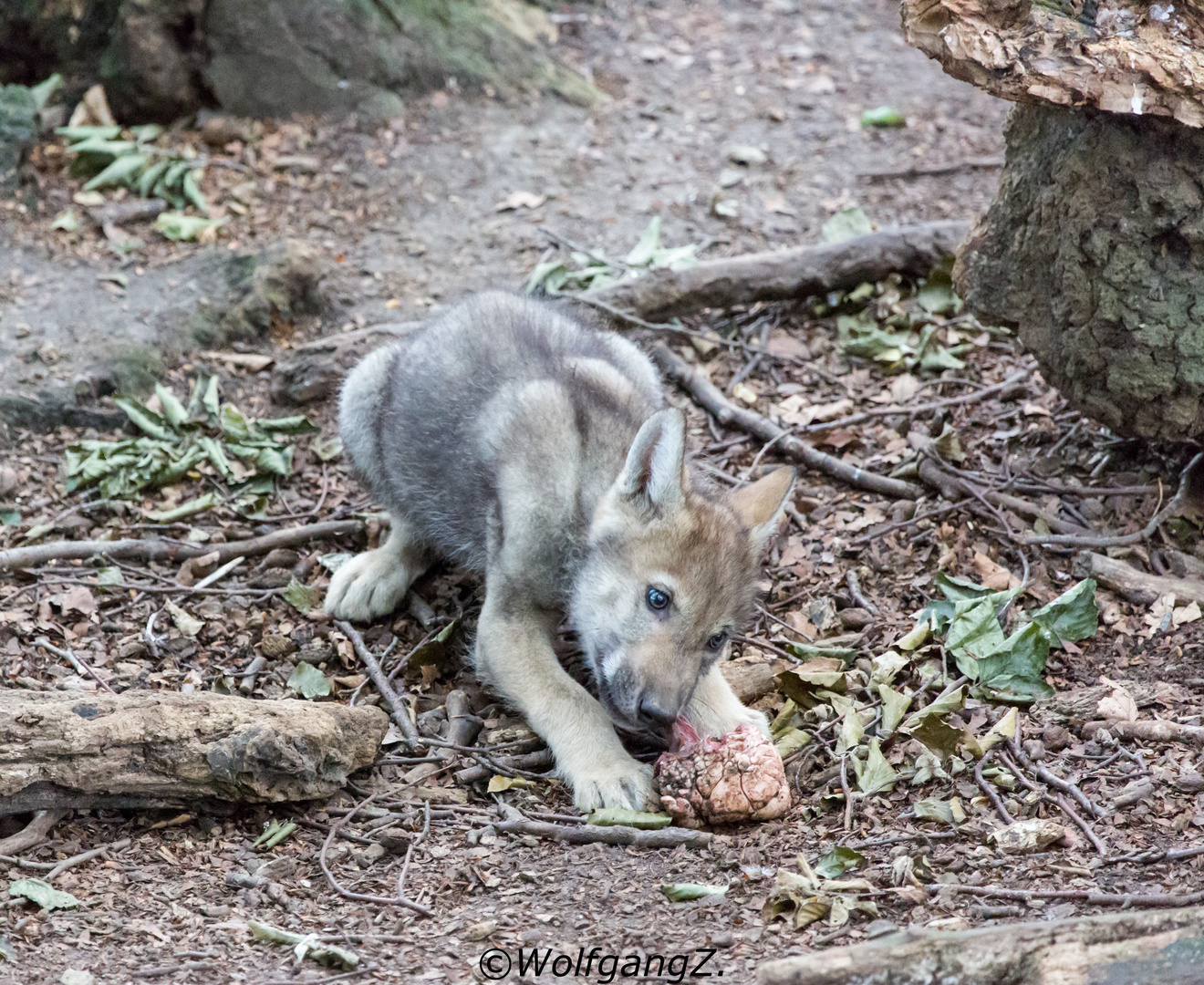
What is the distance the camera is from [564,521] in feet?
14.8

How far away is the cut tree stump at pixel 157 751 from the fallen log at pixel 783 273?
3378 millimetres

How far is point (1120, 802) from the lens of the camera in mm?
3643

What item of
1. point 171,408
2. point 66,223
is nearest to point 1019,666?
point 171,408

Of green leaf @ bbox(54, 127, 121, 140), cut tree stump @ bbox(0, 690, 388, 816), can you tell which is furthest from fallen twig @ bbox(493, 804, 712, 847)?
green leaf @ bbox(54, 127, 121, 140)

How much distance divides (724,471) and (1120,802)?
2.57 metres

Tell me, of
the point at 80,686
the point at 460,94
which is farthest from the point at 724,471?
the point at 460,94

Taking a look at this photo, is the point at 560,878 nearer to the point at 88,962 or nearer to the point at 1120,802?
the point at 88,962

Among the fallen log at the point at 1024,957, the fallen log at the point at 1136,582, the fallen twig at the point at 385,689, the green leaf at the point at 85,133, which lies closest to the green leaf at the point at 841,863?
the fallen log at the point at 1024,957

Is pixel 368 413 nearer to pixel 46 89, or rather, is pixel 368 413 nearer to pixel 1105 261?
pixel 1105 261

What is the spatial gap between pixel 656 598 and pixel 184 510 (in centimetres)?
266

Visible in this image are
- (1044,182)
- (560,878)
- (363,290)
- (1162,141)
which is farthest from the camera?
(363,290)

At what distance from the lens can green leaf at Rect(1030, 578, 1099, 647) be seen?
450cm

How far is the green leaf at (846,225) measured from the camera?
285 inches

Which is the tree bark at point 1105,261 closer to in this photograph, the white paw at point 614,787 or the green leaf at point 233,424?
the white paw at point 614,787
